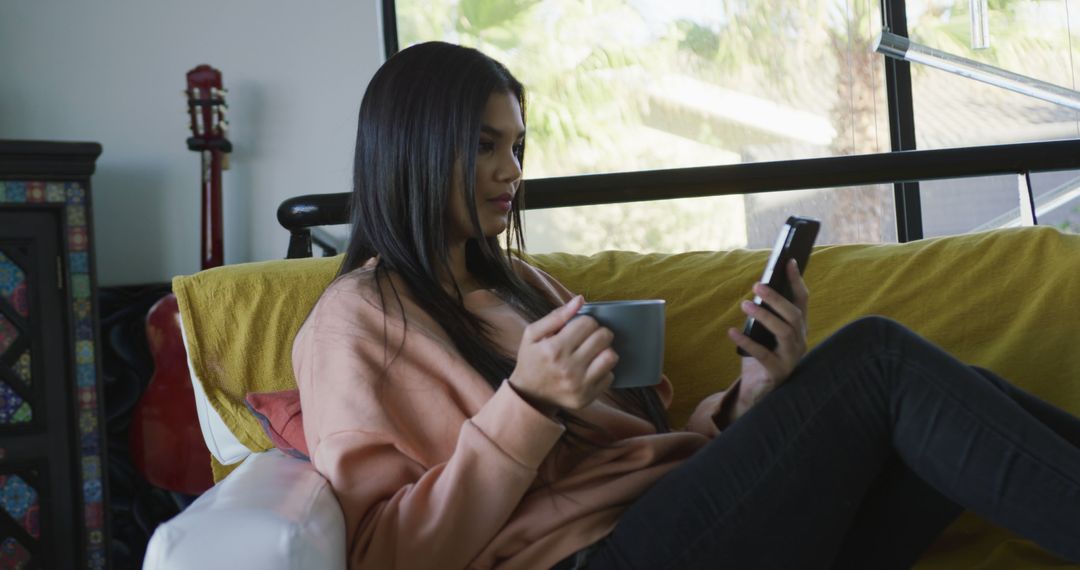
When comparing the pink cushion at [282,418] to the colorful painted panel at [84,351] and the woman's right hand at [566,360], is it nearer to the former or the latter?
the woman's right hand at [566,360]

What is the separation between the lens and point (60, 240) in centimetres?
194

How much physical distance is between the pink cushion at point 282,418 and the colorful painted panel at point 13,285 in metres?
0.99

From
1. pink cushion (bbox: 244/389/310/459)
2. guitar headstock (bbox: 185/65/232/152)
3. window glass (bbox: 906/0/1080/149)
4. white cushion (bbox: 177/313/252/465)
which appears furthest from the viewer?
window glass (bbox: 906/0/1080/149)

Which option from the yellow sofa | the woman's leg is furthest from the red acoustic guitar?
the woman's leg

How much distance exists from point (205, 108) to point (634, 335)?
1877 mm

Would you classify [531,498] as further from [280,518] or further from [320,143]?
[320,143]

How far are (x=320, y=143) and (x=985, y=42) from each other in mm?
1561

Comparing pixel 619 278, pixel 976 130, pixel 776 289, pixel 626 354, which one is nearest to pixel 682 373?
pixel 619 278

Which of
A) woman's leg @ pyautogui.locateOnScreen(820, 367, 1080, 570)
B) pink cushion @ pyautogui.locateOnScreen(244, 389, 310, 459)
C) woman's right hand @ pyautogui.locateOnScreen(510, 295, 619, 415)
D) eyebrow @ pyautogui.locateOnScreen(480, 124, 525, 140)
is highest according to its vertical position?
eyebrow @ pyautogui.locateOnScreen(480, 124, 525, 140)

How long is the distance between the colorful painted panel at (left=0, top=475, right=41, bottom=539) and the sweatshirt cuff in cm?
141

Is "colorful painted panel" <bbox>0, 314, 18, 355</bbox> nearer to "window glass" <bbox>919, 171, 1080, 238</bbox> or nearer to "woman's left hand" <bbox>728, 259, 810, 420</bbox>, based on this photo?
"woman's left hand" <bbox>728, 259, 810, 420</bbox>

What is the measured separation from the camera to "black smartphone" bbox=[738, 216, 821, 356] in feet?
3.05

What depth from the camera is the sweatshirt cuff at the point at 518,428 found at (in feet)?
2.76

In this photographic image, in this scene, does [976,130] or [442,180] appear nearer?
[442,180]
